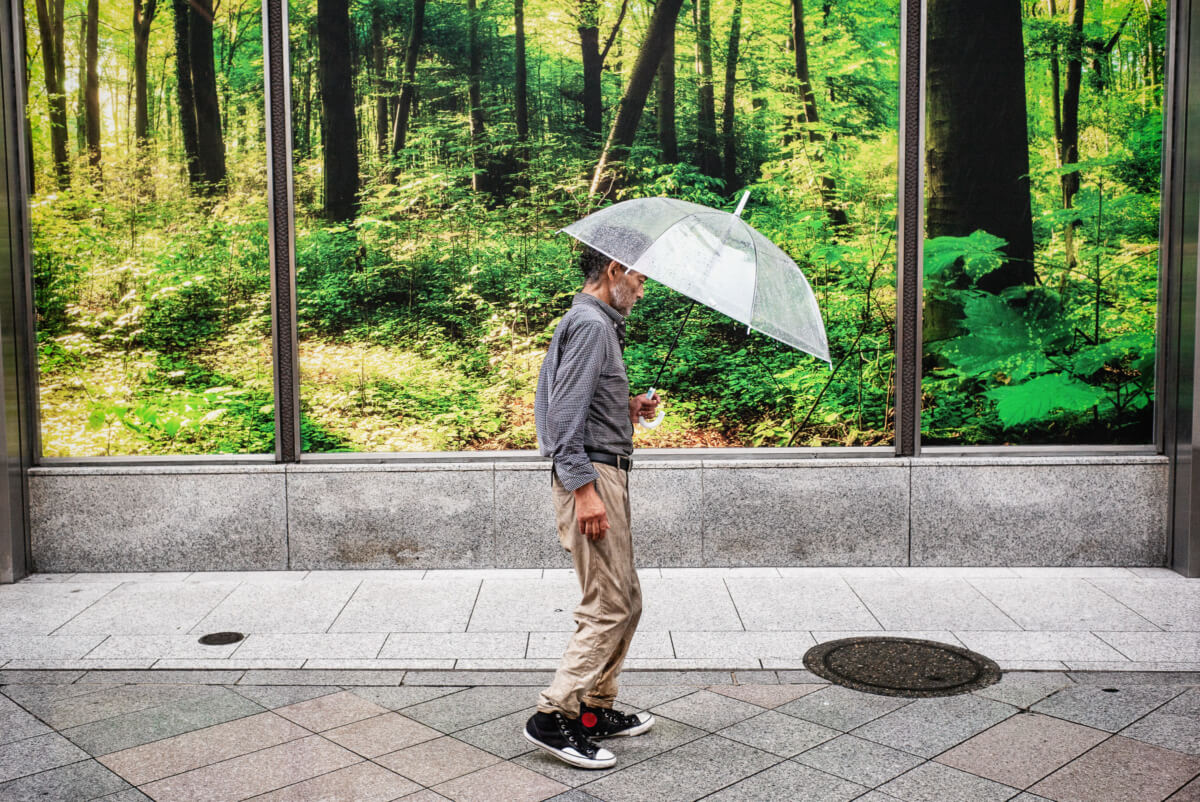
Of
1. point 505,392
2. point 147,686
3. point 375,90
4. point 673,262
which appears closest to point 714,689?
point 673,262

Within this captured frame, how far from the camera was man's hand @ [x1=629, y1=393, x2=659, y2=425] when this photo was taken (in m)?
4.36

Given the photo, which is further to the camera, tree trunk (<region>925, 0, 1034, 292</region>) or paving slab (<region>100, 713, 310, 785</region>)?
tree trunk (<region>925, 0, 1034, 292</region>)

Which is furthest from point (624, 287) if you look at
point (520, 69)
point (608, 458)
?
point (520, 69)

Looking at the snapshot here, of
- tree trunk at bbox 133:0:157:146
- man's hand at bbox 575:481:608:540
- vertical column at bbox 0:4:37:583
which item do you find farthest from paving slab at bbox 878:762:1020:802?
tree trunk at bbox 133:0:157:146

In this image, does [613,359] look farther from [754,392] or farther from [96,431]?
[96,431]

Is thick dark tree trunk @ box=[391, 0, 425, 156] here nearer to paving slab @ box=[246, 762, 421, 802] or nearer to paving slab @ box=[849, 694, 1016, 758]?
paving slab @ box=[246, 762, 421, 802]

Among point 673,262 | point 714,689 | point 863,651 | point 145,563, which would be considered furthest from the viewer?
point 145,563

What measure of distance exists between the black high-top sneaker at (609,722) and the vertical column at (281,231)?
12.4ft

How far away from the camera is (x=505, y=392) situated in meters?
7.62

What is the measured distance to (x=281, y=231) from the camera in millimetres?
7340

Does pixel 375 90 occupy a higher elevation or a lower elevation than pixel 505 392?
higher

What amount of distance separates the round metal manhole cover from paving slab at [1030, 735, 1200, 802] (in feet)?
2.67

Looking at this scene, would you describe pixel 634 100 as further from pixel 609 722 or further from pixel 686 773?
pixel 686 773

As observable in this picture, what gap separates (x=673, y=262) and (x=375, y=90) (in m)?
4.27
